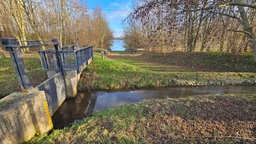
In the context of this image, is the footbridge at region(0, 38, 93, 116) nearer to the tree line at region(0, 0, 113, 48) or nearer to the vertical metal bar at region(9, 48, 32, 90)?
the vertical metal bar at region(9, 48, 32, 90)

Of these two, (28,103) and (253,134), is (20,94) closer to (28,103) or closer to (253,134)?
(28,103)

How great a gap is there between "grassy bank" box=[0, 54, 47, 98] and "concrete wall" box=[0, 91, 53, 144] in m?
4.57

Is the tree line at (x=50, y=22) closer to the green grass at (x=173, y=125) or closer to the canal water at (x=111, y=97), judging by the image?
the canal water at (x=111, y=97)

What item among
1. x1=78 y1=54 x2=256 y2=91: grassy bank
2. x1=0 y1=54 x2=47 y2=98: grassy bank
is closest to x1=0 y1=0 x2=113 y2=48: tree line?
x1=0 y1=54 x2=47 y2=98: grassy bank

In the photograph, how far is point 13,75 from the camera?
8.76 meters

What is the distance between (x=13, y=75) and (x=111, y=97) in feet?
24.9

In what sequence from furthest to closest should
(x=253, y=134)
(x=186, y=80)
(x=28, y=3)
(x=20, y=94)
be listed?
(x=28, y=3), (x=186, y=80), (x=20, y=94), (x=253, y=134)

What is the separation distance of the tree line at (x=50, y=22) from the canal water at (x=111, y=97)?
1077 centimetres

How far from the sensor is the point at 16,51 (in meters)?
3.76

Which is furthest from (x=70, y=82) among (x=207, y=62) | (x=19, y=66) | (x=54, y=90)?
(x=207, y=62)

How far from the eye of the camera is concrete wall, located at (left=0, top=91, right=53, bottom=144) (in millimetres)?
3074

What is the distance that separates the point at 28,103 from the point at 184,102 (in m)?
5.51

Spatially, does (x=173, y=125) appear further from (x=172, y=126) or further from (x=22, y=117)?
(x=22, y=117)

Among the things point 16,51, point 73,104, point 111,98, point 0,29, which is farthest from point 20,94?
point 0,29
